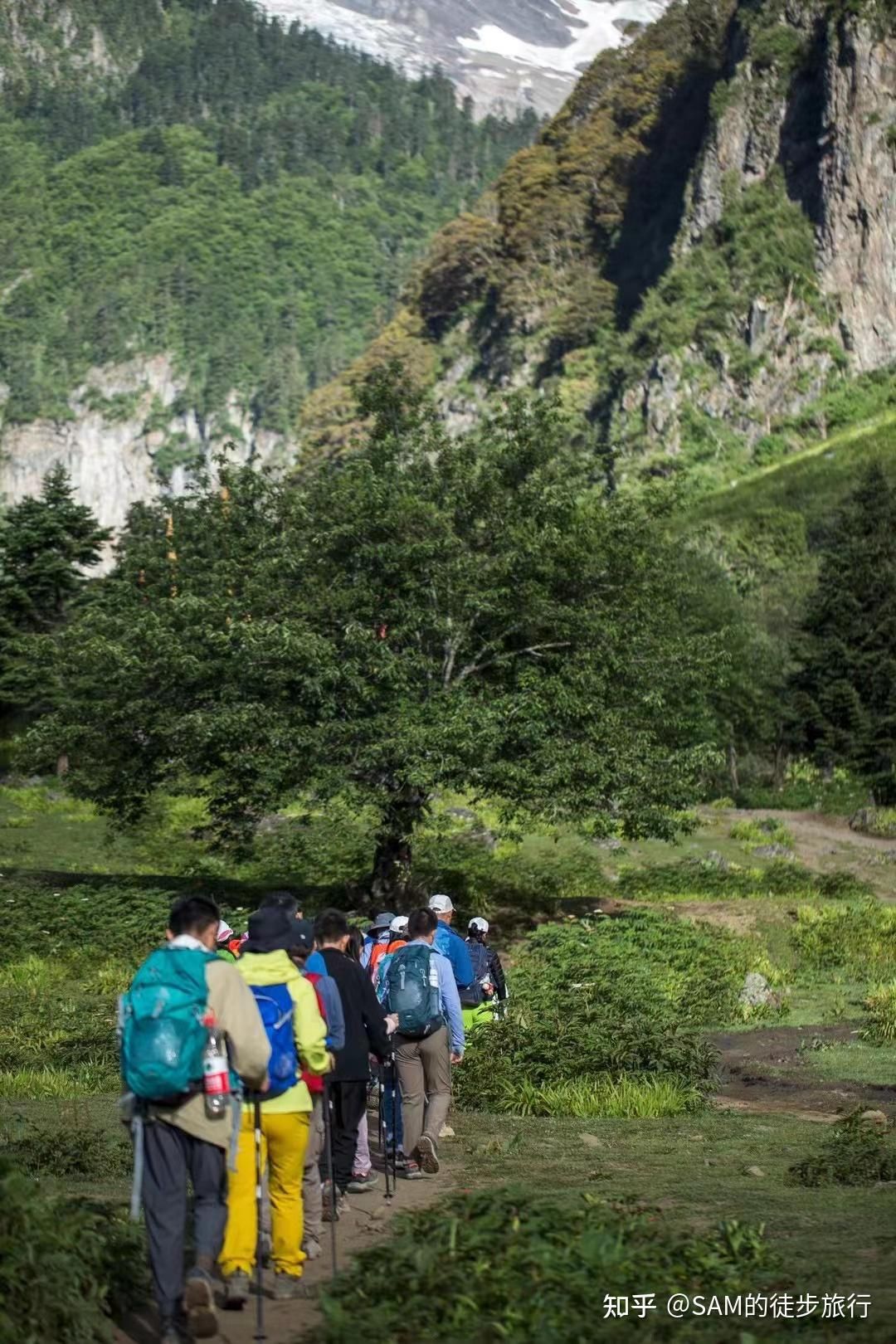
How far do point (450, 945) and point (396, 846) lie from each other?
1456 centimetres

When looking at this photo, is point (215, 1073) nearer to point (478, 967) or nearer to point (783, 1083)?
point (478, 967)

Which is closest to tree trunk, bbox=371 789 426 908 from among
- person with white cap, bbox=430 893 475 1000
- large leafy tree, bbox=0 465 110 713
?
person with white cap, bbox=430 893 475 1000

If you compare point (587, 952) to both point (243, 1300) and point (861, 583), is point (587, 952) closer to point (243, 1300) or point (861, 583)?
point (243, 1300)

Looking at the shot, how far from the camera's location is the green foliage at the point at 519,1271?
7.05 m

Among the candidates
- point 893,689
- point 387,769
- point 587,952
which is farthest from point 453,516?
point 893,689

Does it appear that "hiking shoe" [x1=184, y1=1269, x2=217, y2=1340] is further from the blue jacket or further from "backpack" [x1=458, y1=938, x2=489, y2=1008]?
"backpack" [x1=458, y1=938, x2=489, y2=1008]

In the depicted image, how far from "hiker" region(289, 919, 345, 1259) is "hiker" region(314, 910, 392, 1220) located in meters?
0.15

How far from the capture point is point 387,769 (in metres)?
25.9

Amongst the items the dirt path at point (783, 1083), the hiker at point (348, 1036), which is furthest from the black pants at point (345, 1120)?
the dirt path at point (783, 1083)

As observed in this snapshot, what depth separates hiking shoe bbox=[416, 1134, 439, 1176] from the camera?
1160 cm

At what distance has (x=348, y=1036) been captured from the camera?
34.1 feet

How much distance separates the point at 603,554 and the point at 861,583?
1117 inches

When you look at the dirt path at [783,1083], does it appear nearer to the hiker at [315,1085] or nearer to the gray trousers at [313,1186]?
the hiker at [315,1085]

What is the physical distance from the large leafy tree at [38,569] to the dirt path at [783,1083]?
116 ft
